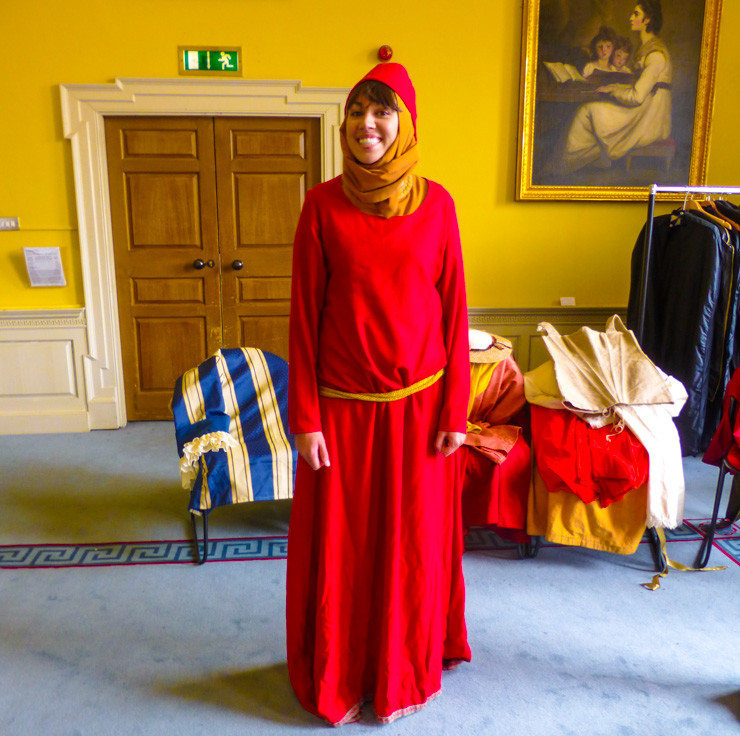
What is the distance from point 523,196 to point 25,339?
3.28 meters

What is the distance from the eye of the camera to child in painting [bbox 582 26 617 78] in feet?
13.3

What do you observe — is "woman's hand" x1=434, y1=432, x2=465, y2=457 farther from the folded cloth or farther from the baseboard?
the baseboard

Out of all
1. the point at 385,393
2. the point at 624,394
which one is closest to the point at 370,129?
the point at 385,393

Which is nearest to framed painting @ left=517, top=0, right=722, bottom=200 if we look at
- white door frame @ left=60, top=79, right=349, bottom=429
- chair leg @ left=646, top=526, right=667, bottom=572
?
white door frame @ left=60, top=79, right=349, bottom=429

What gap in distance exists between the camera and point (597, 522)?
248 centimetres

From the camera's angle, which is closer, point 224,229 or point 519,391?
point 519,391

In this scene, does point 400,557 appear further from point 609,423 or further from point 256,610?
point 609,423

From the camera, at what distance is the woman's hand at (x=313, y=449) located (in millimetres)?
1579

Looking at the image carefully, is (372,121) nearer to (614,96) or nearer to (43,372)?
(614,96)

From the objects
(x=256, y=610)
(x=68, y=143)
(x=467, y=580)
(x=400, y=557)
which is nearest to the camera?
(x=400, y=557)

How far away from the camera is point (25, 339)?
4148 mm

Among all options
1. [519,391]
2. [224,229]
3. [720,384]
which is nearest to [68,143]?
[224,229]

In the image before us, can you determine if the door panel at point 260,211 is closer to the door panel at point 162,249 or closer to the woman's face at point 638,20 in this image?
the door panel at point 162,249

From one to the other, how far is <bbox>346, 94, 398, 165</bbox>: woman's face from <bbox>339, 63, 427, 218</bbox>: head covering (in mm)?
15
